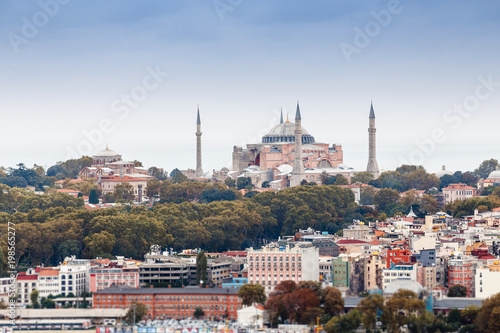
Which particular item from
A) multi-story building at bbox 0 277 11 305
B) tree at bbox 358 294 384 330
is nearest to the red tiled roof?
multi-story building at bbox 0 277 11 305

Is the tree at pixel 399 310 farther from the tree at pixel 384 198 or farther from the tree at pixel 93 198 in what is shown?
the tree at pixel 93 198

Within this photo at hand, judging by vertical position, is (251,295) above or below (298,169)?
below

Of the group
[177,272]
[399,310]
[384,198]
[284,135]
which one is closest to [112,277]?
[177,272]

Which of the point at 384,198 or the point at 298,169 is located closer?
the point at 384,198

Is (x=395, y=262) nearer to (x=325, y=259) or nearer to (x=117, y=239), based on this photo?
(x=325, y=259)

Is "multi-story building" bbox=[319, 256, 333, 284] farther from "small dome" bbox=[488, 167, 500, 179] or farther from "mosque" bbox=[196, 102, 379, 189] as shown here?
"small dome" bbox=[488, 167, 500, 179]

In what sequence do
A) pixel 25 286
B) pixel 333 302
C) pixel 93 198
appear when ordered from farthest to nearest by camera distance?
pixel 93 198, pixel 25 286, pixel 333 302

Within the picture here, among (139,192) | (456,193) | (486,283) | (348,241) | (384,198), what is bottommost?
(486,283)

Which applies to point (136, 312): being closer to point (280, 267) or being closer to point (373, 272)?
point (280, 267)
